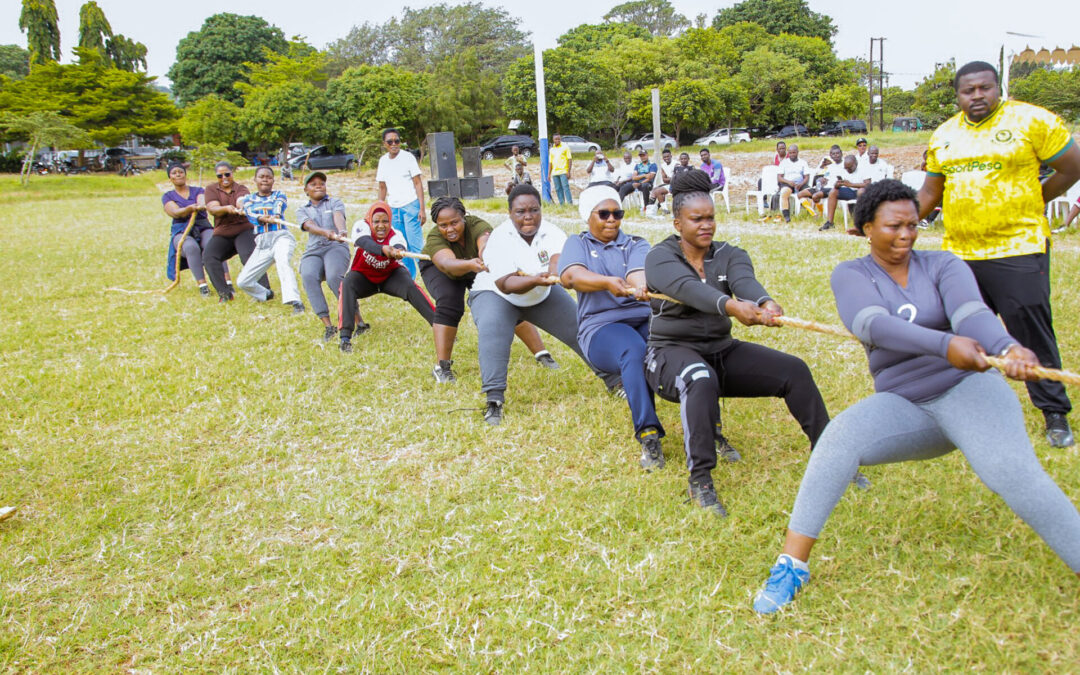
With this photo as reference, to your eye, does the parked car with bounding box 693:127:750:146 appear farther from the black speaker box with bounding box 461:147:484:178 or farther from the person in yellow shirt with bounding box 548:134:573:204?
the person in yellow shirt with bounding box 548:134:573:204

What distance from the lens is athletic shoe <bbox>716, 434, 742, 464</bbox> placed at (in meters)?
4.68

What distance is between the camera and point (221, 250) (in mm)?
10023

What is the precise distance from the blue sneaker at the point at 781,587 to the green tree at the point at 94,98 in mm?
54021

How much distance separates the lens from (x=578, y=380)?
6.46 meters

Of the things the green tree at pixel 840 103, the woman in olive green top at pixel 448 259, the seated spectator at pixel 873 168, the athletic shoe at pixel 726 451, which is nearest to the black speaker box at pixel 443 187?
the seated spectator at pixel 873 168

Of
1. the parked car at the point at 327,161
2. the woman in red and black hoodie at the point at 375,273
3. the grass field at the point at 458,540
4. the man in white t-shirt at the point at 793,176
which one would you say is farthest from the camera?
the parked car at the point at 327,161

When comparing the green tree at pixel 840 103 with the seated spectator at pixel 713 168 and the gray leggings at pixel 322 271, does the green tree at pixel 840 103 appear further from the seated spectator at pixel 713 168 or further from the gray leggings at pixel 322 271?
the gray leggings at pixel 322 271

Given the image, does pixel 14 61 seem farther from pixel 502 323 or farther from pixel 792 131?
pixel 502 323

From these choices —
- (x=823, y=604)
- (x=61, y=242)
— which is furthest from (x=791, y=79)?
(x=823, y=604)

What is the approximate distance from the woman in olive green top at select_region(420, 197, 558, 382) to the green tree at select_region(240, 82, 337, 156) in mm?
43878

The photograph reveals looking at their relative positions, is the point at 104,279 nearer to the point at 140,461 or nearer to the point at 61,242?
the point at 61,242

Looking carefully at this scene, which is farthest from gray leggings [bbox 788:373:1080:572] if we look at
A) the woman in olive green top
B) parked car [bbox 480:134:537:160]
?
parked car [bbox 480:134:537:160]

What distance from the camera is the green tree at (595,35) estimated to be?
60.2 m

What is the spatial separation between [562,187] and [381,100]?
29.8 metres
